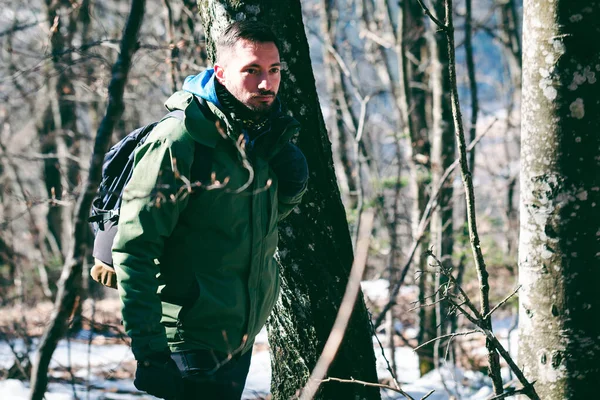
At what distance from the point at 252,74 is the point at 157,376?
116 centimetres

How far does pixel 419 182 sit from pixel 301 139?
4.66 m

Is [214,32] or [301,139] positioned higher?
[214,32]

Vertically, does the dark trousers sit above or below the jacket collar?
below

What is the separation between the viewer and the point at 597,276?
259cm

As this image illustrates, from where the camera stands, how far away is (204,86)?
2.51 metres

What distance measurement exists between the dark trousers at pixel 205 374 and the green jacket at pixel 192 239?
0.12 ft

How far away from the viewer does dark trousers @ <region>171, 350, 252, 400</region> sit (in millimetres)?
2379

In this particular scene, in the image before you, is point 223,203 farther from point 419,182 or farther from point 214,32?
point 419,182

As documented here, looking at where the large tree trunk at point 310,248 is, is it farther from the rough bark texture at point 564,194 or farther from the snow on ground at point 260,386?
the snow on ground at point 260,386

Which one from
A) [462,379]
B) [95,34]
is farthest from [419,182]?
[95,34]

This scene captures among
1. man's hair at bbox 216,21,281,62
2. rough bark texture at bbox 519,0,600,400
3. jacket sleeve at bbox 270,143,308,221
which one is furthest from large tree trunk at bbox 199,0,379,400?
rough bark texture at bbox 519,0,600,400

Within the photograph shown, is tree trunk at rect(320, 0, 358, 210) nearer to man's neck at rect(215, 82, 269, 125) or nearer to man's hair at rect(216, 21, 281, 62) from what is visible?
man's hair at rect(216, 21, 281, 62)

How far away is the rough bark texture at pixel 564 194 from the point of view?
257 centimetres

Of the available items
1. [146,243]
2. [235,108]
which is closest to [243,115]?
[235,108]
